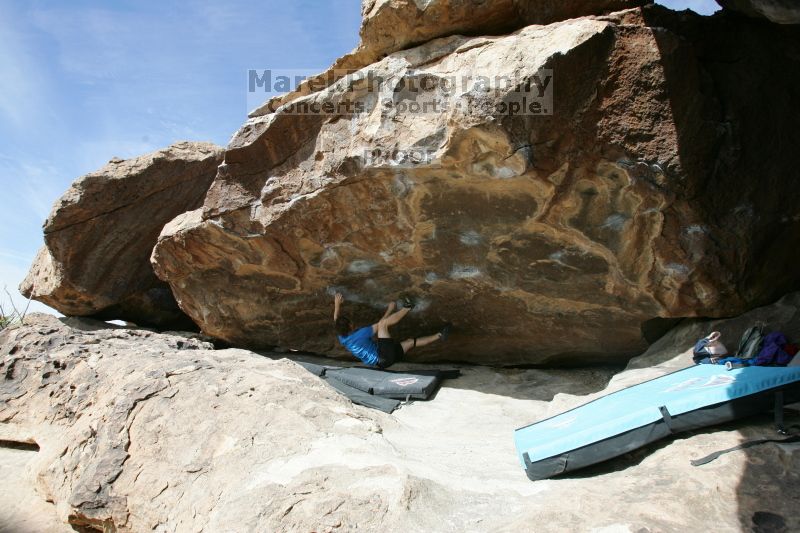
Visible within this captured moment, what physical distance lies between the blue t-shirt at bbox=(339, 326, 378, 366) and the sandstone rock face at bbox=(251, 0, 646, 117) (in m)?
1.97

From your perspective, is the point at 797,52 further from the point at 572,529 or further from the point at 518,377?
the point at 572,529

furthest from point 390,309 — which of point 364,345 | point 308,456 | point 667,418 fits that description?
point 667,418

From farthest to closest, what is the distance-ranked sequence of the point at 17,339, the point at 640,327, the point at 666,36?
1. the point at 17,339
2. the point at 640,327
3. the point at 666,36

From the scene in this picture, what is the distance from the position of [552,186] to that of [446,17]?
120 centimetres

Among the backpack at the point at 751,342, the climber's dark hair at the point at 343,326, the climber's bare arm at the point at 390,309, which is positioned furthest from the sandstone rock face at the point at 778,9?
the climber's dark hair at the point at 343,326

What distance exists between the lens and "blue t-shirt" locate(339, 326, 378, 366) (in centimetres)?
454

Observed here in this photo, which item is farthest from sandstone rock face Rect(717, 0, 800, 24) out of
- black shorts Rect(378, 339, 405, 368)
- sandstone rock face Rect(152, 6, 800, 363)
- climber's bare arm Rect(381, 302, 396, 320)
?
black shorts Rect(378, 339, 405, 368)

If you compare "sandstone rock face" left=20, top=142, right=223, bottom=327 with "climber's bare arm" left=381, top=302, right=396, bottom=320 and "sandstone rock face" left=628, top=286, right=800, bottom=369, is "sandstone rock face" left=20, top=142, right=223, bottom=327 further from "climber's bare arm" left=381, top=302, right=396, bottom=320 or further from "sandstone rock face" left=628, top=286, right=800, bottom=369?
"sandstone rock face" left=628, top=286, right=800, bottom=369

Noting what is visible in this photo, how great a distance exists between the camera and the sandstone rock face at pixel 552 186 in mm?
2998

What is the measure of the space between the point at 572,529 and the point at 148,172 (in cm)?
514

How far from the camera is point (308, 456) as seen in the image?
236 cm

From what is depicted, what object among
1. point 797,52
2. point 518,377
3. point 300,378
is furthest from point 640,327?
point 300,378

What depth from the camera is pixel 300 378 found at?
11.1 feet

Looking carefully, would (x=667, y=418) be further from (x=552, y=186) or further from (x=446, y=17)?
(x=446, y=17)
